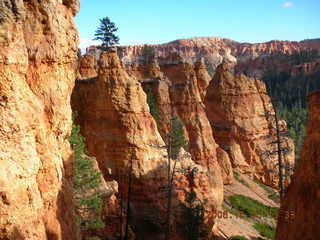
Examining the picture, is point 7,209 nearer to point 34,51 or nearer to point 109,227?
point 34,51

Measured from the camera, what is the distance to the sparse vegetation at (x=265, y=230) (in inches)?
1309

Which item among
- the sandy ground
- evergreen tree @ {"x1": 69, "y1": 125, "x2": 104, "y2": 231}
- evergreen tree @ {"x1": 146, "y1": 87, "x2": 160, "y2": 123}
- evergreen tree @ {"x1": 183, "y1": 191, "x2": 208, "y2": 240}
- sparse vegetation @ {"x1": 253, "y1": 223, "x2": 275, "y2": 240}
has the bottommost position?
sparse vegetation @ {"x1": 253, "y1": 223, "x2": 275, "y2": 240}

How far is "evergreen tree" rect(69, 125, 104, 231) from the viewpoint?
20469 millimetres

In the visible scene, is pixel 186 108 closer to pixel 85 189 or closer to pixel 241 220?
pixel 241 220

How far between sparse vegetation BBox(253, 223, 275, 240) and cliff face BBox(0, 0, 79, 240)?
74.4ft

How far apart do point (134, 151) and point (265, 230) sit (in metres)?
15.5

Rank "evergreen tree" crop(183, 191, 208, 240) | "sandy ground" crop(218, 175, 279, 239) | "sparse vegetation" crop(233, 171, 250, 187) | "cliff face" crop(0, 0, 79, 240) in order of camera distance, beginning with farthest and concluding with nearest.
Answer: "sparse vegetation" crop(233, 171, 250, 187) < "sandy ground" crop(218, 175, 279, 239) < "evergreen tree" crop(183, 191, 208, 240) < "cliff face" crop(0, 0, 79, 240)

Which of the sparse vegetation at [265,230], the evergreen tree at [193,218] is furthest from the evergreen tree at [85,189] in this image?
the sparse vegetation at [265,230]

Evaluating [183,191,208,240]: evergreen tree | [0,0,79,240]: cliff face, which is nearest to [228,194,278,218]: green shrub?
[183,191,208,240]: evergreen tree

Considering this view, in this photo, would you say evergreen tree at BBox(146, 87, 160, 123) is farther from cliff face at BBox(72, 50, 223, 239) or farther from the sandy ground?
the sandy ground

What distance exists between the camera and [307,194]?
663 inches

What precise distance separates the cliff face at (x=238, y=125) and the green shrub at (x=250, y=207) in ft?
27.2

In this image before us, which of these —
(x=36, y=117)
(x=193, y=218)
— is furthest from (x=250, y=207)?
(x=36, y=117)

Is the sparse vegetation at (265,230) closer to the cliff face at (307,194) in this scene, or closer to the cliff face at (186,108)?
the cliff face at (186,108)
